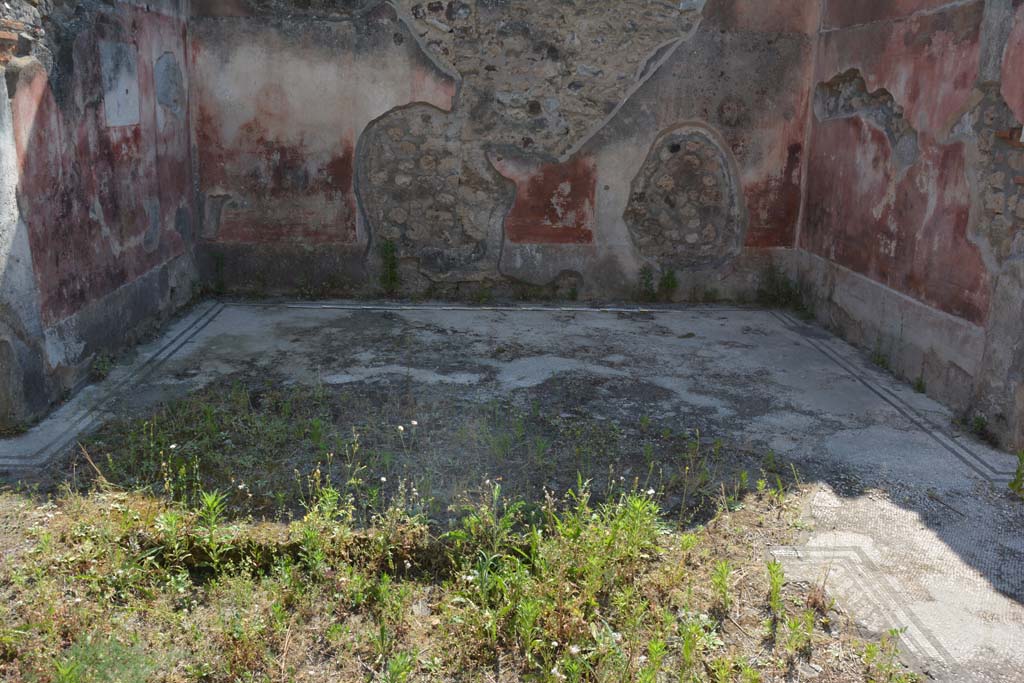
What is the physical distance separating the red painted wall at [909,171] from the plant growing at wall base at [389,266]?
3.07 metres

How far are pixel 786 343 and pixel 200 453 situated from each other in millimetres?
3660

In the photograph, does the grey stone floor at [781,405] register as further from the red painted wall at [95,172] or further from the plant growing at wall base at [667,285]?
the red painted wall at [95,172]

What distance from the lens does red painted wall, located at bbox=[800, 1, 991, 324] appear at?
13.3ft

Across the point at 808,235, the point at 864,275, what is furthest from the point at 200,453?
the point at 808,235

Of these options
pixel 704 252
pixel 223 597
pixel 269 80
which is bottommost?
pixel 223 597

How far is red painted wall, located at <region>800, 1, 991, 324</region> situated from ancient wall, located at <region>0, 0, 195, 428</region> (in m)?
4.35

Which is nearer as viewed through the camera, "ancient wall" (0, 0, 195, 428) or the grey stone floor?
the grey stone floor

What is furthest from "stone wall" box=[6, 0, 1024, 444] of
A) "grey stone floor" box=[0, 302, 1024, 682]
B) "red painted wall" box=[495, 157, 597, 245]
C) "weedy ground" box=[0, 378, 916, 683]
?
"weedy ground" box=[0, 378, 916, 683]

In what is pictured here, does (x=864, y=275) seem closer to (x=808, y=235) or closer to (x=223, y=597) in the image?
(x=808, y=235)

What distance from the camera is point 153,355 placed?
15.6 feet

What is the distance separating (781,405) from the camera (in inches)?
168

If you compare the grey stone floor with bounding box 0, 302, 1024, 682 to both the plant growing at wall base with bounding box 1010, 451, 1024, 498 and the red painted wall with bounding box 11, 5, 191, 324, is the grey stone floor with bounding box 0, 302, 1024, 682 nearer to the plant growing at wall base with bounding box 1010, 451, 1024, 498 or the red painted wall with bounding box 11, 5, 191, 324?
the plant growing at wall base with bounding box 1010, 451, 1024, 498

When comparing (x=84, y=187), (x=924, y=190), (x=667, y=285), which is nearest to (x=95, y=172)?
(x=84, y=187)

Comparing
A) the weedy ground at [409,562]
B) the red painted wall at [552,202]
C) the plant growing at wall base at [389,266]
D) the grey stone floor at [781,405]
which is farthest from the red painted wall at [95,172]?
the red painted wall at [552,202]
